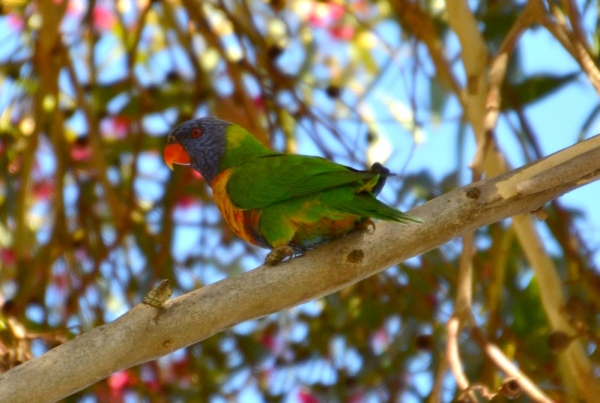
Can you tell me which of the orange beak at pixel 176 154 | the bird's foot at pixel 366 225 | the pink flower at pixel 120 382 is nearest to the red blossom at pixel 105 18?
the orange beak at pixel 176 154

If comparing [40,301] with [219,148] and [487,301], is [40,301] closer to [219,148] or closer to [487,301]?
[219,148]

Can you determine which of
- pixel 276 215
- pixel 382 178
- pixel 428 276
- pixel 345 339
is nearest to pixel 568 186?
pixel 382 178

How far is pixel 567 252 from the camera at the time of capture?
237 centimetres

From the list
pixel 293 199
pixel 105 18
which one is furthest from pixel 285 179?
pixel 105 18

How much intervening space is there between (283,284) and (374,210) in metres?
0.29

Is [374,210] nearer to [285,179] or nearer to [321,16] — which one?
[285,179]

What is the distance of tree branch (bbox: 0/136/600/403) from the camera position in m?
1.37

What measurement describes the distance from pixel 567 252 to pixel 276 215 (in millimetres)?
1005

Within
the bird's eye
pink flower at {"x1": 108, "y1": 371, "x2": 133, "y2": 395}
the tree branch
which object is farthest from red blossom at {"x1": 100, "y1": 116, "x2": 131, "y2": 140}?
the tree branch

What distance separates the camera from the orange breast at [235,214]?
82.2 inches

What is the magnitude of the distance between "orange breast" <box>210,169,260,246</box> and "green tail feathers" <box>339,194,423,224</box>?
341 mm

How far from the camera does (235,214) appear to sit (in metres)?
2.13

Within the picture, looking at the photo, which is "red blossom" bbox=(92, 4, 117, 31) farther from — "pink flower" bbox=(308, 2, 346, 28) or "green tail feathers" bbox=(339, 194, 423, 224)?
"green tail feathers" bbox=(339, 194, 423, 224)

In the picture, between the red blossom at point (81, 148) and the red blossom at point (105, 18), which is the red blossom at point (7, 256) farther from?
the red blossom at point (105, 18)
